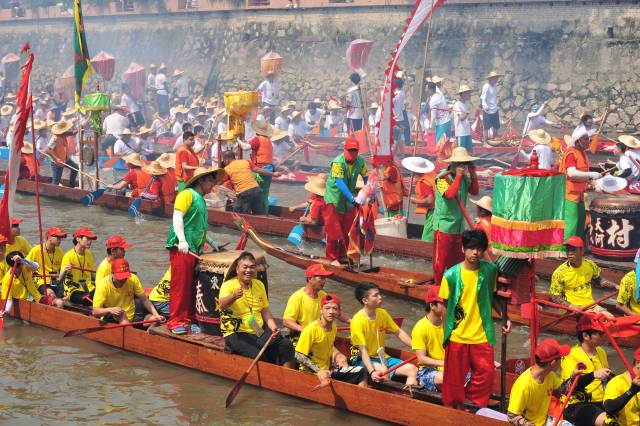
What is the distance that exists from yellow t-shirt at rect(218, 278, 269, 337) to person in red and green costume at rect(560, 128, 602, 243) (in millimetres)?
5564

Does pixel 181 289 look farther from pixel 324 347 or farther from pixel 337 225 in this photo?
pixel 337 225

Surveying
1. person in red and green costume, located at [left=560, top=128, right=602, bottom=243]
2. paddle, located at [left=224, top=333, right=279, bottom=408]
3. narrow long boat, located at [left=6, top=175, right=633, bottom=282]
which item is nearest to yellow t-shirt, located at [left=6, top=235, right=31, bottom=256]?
paddle, located at [left=224, top=333, right=279, bottom=408]

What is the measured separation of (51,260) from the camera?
13031mm

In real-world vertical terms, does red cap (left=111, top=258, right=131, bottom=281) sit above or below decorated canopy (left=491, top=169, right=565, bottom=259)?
below

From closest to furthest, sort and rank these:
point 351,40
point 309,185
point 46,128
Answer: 1. point 309,185
2. point 46,128
3. point 351,40

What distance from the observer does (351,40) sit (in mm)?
38844

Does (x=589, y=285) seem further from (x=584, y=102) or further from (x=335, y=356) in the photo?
(x=584, y=102)

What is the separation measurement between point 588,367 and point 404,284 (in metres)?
5.08

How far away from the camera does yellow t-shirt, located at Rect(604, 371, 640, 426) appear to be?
7.90 metres

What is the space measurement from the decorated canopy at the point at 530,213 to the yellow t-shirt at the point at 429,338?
1.30 meters

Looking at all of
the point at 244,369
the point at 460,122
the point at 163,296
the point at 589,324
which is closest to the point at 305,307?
the point at 244,369

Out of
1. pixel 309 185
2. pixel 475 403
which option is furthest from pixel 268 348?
pixel 309 185

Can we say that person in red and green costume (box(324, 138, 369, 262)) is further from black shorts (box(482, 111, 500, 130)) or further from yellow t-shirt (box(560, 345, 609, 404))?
black shorts (box(482, 111, 500, 130))

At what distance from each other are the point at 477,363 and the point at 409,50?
28.5 m
